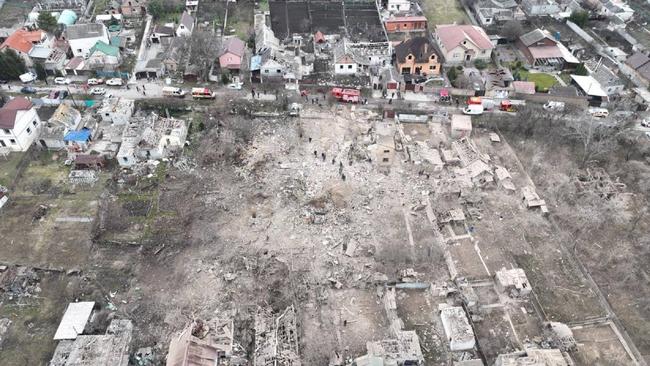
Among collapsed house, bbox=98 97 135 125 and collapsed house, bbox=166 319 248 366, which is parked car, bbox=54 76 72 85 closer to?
collapsed house, bbox=98 97 135 125

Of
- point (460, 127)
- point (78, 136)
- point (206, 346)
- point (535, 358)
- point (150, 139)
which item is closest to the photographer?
point (535, 358)

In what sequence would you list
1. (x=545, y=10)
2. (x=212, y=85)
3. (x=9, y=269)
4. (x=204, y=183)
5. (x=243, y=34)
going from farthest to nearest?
(x=545, y=10) → (x=243, y=34) → (x=212, y=85) → (x=204, y=183) → (x=9, y=269)

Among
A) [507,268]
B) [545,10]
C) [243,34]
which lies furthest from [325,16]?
[507,268]

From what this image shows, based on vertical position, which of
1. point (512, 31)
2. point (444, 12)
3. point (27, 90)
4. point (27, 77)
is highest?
point (512, 31)

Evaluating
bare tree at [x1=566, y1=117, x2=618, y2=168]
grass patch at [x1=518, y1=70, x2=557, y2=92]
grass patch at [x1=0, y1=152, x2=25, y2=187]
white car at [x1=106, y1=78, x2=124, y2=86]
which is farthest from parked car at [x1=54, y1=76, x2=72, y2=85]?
bare tree at [x1=566, y1=117, x2=618, y2=168]

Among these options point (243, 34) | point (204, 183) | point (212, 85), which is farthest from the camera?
point (243, 34)

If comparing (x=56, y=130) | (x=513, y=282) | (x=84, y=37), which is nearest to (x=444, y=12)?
(x=513, y=282)

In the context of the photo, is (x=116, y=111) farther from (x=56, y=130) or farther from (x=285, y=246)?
(x=285, y=246)

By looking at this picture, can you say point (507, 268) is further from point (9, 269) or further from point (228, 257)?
point (9, 269)
